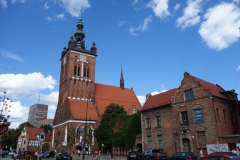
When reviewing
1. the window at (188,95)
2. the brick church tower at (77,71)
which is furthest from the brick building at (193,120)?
the brick church tower at (77,71)

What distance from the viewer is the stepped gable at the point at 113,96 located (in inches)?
2275

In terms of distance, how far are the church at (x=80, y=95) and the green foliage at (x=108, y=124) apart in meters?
5.00

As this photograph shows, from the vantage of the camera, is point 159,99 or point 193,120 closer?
point 193,120

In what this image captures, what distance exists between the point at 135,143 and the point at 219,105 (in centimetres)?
1542

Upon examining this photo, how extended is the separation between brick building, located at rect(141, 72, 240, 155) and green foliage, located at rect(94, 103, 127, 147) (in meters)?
11.7

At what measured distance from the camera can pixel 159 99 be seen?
32375 mm

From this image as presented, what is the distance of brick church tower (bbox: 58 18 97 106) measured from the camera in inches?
2176

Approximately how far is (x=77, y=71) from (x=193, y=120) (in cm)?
3922

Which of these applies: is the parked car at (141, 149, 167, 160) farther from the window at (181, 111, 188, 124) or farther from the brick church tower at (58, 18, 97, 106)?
the brick church tower at (58, 18, 97, 106)

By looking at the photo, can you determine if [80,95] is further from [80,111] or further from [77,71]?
[77,71]

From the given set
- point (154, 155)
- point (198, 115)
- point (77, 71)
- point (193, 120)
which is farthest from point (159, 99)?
point (77, 71)

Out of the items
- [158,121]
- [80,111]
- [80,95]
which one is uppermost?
[80,95]

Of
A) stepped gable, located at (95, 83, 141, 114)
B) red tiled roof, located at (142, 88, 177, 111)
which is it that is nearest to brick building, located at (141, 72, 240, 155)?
red tiled roof, located at (142, 88, 177, 111)

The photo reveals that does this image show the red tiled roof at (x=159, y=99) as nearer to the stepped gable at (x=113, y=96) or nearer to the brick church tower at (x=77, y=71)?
the stepped gable at (x=113, y=96)
